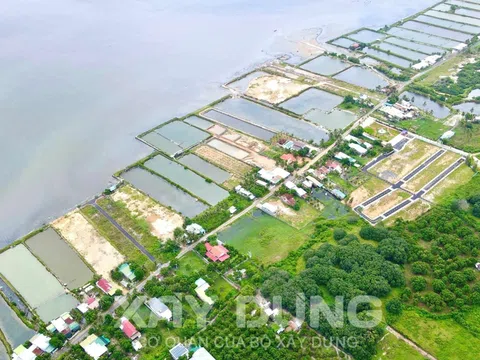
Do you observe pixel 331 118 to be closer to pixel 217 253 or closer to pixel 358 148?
pixel 358 148

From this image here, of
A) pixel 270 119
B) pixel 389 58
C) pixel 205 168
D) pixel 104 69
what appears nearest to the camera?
pixel 205 168

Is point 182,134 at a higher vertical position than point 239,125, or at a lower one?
higher

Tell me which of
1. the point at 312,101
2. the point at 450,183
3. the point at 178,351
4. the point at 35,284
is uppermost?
the point at 312,101

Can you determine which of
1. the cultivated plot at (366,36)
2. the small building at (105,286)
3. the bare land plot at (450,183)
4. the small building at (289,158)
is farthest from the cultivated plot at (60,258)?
the cultivated plot at (366,36)

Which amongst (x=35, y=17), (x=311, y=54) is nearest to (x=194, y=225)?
(x=311, y=54)

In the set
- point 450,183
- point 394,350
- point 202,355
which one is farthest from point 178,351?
point 450,183

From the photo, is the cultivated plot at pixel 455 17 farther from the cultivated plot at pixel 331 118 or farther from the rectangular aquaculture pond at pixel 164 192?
the rectangular aquaculture pond at pixel 164 192

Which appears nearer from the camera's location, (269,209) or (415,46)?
(269,209)

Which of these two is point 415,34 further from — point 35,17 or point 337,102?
point 35,17

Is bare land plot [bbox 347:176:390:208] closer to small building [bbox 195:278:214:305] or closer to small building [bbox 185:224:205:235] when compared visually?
small building [bbox 185:224:205:235]
